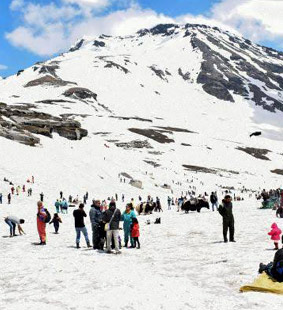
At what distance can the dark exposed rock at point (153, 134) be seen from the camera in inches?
5583

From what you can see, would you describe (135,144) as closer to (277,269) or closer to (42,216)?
(42,216)

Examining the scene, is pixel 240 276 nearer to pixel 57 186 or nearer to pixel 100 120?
pixel 57 186

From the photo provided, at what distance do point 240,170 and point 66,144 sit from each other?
49.3 metres

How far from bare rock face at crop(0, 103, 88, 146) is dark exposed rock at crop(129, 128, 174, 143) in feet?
116

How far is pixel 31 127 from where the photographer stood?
9500 centimetres

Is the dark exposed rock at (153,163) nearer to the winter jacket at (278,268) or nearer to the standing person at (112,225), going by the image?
the standing person at (112,225)

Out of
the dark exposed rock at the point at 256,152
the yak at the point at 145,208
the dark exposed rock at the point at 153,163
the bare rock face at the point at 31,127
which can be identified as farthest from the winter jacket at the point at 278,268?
the dark exposed rock at the point at 256,152

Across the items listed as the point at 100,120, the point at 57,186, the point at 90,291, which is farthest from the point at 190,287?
the point at 100,120

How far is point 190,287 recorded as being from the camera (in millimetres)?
10742

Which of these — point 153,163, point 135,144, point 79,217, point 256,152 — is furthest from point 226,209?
point 256,152

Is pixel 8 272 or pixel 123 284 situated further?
pixel 8 272

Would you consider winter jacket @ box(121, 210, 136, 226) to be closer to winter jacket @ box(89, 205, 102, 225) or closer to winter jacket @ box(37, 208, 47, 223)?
winter jacket @ box(89, 205, 102, 225)

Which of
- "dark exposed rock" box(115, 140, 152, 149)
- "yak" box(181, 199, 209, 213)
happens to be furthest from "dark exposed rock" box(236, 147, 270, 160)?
"yak" box(181, 199, 209, 213)

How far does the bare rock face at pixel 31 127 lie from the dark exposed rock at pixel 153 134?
35318 mm
